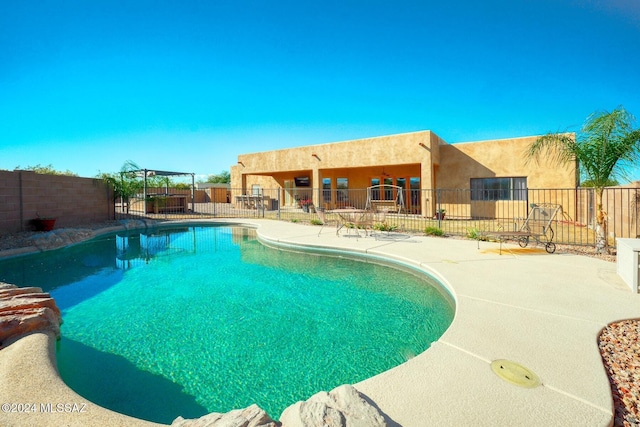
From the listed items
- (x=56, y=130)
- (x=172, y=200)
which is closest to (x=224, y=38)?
(x=172, y=200)

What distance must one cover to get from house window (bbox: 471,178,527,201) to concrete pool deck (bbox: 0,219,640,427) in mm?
10850

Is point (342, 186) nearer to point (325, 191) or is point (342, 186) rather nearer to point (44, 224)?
point (325, 191)

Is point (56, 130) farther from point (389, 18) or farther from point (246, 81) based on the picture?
point (389, 18)

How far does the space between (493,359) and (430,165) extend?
41.2 ft

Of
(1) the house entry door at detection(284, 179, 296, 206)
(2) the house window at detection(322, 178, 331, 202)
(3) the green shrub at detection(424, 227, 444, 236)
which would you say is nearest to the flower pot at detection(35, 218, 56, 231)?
(3) the green shrub at detection(424, 227, 444, 236)

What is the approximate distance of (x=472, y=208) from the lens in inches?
595

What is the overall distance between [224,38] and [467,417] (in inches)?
555

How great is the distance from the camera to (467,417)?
5.75ft

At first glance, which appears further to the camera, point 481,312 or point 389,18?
point 389,18

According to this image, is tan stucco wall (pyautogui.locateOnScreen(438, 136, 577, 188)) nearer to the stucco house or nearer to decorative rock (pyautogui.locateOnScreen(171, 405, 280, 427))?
the stucco house

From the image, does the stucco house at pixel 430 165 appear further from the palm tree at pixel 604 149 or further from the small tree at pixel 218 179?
the small tree at pixel 218 179

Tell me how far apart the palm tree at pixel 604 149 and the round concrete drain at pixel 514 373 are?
620cm

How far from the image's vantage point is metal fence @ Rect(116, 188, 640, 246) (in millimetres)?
8273

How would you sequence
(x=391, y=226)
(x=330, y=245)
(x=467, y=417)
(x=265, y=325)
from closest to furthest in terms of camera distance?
(x=467, y=417), (x=265, y=325), (x=330, y=245), (x=391, y=226)
